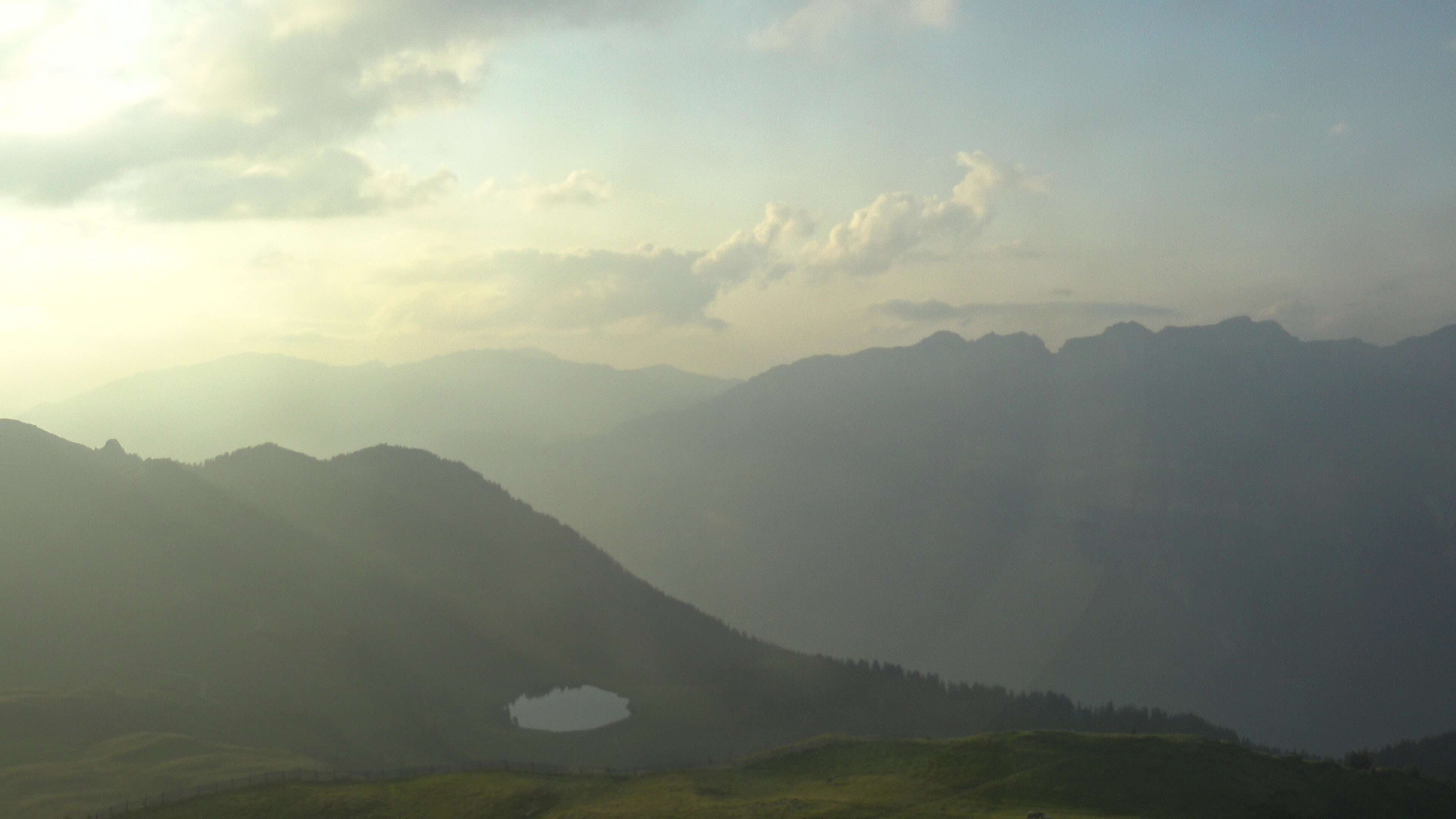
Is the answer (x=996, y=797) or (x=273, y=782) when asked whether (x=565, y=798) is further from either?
(x=996, y=797)

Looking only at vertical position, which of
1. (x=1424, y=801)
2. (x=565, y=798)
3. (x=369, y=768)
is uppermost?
(x=565, y=798)

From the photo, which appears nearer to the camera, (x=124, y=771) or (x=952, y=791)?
(x=952, y=791)

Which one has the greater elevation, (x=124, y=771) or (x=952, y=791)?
(x=952, y=791)

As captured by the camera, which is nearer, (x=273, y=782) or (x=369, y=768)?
(x=273, y=782)

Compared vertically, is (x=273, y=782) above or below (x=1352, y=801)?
above

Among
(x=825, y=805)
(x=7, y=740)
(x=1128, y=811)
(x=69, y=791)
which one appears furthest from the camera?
(x=7, y=740)

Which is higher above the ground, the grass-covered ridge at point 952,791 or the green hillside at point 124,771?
the grass-covered ridge at point 952,791

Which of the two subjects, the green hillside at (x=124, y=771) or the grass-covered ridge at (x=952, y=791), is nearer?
the grass-covered ridge at (x=952, y=791)

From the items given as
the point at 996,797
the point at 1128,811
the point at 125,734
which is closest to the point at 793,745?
the point at 996,797
